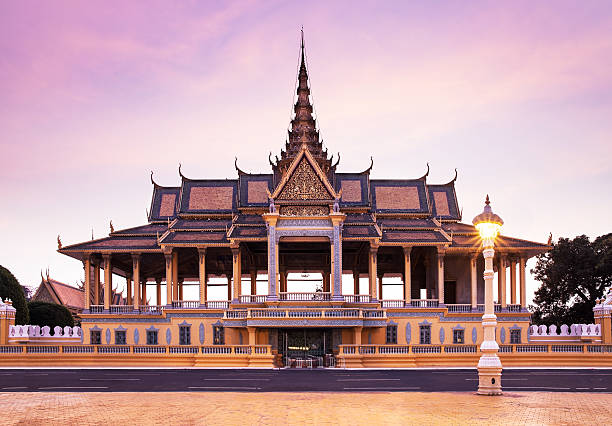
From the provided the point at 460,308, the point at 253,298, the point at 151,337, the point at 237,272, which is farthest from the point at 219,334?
the point at 460,308

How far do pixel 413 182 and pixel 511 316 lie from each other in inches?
506

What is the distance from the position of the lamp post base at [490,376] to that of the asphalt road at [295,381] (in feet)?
7.61

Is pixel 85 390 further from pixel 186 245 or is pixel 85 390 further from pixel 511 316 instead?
pixel 511 316

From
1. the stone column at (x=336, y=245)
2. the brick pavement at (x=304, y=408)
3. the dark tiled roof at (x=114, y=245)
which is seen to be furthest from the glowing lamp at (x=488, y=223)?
the dark tiled roof at (x=114, y=245)

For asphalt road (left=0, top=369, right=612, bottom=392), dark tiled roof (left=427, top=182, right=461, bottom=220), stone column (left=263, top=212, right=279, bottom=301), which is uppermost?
dark tiled roof (left=427, top=182, right=461, bottom=220)

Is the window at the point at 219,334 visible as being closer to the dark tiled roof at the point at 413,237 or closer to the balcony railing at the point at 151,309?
the balcony railing at the point at 151,309

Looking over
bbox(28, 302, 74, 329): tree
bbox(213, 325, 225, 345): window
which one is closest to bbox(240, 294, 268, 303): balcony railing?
bbox(213, 325, 225, 345): window

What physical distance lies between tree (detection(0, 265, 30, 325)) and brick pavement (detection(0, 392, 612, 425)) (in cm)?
3652

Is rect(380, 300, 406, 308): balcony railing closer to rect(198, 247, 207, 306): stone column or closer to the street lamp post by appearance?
rect(198, 247, 207, 306): stone column

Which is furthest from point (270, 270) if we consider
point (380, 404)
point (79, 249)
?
point (380, 404)

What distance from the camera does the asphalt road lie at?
23328 mm

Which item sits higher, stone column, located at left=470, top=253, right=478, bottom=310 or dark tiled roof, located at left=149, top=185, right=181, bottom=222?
dark tiled roof, located at left=149, top=185, right=181, bottom=222

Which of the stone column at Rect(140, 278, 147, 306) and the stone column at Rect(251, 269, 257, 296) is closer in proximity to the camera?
the stone column at Rect(251, 269, 257, 296)

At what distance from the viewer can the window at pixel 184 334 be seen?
46.6 meters
